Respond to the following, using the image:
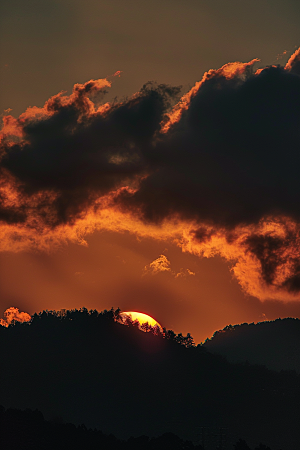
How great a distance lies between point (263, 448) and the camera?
119500 millimetres

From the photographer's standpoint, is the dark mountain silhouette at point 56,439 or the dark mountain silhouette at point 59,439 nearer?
the dark mountain silhouette at point 56,439

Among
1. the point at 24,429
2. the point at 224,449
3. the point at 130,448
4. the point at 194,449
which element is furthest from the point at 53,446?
the point at 224,449

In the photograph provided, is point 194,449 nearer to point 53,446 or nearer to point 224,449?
point 53,446

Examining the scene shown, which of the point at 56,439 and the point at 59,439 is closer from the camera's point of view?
the point at 56,439

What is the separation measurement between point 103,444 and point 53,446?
11.6 metres

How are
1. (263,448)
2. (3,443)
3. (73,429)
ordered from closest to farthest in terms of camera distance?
(3,443) < (263,448) < (73,429)

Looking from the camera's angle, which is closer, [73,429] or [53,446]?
[53,446]

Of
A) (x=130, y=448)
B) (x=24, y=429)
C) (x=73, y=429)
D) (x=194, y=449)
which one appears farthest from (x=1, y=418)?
(x=194, y=449)

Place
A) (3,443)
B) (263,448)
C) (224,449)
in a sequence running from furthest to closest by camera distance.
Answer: (224,449), (263,448), (3,443)

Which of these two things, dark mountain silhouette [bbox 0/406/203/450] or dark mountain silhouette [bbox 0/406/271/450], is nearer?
dark mountain silhouette [bbox 0/406/203/450]

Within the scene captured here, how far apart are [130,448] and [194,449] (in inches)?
598

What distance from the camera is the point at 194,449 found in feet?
383

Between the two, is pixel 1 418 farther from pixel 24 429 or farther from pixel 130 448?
pixel 130 448

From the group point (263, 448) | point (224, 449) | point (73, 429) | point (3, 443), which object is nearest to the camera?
point (3, 443)
